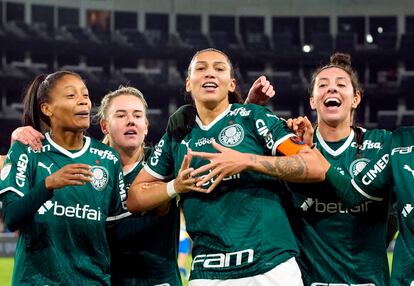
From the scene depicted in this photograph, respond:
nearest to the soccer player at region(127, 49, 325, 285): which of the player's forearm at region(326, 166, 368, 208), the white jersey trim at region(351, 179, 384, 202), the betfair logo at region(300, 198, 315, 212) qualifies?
the player's forearm at region(326, 166, 368, 208)

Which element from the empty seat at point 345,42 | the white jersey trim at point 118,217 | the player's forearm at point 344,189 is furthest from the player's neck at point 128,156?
the empty seat at point 345,42

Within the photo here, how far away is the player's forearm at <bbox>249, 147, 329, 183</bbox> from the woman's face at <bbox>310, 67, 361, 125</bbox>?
2.04 ft

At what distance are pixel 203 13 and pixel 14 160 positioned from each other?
39888mm

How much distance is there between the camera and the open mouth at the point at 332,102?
477 cm

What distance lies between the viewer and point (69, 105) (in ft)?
14.9

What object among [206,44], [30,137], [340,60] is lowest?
[30,137]

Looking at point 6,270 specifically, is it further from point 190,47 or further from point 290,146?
point 190,47

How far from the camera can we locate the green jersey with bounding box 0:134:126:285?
429 cm

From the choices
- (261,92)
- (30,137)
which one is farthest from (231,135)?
(30,137)

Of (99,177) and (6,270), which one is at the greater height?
(6,270)

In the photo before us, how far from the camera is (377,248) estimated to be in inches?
182

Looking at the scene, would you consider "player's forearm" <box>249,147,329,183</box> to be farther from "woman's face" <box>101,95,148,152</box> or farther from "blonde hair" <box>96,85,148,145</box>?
"blonde hair" <box>96,85,148,145</box>

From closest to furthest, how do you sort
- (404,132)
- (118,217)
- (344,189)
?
(404,132), (344,189), (118,217)

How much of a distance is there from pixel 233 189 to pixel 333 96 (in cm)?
101
